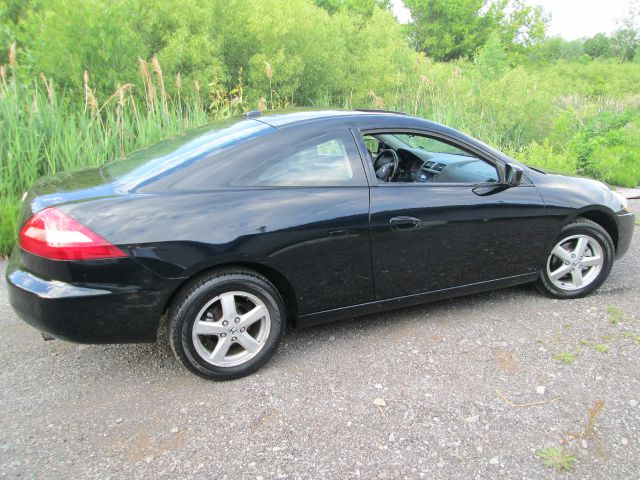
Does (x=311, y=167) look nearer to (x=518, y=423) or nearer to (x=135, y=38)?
(x=518, y=423)

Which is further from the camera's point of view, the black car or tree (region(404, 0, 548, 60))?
tree (region(404, 0, 548, 60))

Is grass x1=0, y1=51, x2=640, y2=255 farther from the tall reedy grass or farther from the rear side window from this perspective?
the rear side window

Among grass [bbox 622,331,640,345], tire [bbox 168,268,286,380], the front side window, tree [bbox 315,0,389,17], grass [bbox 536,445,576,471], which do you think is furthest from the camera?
tree [bbox 315,0,389,17]

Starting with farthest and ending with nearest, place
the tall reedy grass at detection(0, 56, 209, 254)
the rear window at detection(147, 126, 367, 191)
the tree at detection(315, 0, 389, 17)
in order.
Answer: the tree at detection(315, 0, 389, 17) → the tall reedy grass at detection(0, 56, 209, 254) → the rear window at detection(147, 126, 367, 191)

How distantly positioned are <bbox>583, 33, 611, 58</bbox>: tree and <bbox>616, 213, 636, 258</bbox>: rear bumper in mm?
47289

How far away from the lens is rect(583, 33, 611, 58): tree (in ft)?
145

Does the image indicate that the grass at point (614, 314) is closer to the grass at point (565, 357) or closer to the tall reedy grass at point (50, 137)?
the grass at point (565, 357)

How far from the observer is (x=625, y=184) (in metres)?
8.00

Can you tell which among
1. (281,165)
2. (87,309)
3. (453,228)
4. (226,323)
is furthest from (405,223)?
(87,309)

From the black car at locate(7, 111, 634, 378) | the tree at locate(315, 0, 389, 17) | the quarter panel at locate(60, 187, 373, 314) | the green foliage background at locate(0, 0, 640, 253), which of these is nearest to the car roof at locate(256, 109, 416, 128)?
the black car at locate(7, 111, 634, 378)

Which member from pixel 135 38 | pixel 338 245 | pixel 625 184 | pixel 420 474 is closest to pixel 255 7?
pixel 135 38

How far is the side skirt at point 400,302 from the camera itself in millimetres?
3219

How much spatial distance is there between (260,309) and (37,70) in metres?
6.55

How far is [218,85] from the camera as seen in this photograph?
8664mm
